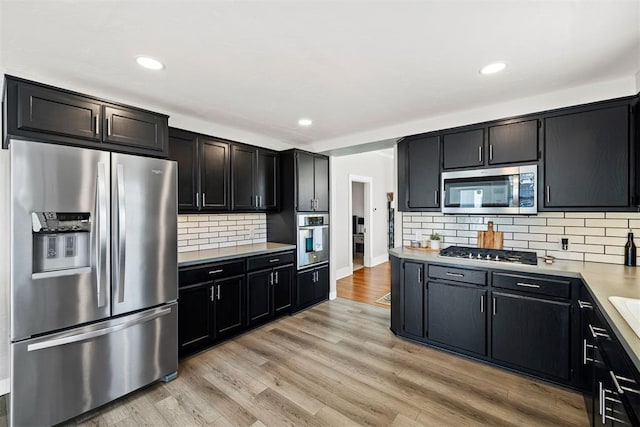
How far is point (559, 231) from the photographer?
2732 mm

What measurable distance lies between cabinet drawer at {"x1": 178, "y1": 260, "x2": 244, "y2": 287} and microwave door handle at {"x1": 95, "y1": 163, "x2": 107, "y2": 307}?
0.69 metres

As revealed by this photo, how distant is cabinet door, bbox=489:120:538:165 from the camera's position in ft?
8.52

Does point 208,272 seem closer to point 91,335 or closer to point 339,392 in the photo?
point 91,335

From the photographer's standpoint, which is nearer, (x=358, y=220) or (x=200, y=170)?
(x=200, y=170)

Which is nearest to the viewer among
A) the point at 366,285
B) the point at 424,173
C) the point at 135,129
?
the point at 135,129

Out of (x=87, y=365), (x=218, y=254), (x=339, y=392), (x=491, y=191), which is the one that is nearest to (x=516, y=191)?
(x=491, y=191)

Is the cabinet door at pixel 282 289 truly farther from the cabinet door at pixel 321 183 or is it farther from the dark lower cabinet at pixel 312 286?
the cabinet door at pixel 321 183

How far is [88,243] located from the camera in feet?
6.54

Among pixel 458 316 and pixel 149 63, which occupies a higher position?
pixel 149 63

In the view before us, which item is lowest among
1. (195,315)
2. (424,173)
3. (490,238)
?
(195,315)

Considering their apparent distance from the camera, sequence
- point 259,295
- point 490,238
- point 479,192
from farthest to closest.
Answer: point 259,295
point 490,238
point 479,192

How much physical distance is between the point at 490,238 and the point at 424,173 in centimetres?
99

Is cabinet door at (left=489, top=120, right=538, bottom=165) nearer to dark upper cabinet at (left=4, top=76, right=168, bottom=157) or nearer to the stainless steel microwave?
the stainless steel microwave

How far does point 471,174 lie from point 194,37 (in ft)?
8.69
